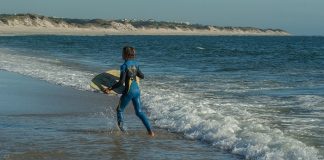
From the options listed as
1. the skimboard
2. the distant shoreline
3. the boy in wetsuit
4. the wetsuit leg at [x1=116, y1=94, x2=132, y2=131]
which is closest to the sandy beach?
the wetsuit leg at [x1=116, y1=94, x2=132, y2=131]

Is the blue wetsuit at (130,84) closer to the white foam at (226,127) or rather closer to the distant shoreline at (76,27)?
the white foam at (226,127)

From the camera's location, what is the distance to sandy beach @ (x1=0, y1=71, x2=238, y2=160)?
8156mm

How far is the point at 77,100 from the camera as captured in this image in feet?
47.3

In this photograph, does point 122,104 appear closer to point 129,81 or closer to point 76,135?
point 129,81

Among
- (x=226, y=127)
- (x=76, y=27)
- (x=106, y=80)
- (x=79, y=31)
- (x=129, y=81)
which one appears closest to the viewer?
(x=129, y=81)

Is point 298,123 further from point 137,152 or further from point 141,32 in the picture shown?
point 141,32

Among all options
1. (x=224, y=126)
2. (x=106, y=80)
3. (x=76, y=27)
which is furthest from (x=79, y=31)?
(x=224, y=126)

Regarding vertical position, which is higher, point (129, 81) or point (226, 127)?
point (129, 81)

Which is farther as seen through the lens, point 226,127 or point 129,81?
point 226,127

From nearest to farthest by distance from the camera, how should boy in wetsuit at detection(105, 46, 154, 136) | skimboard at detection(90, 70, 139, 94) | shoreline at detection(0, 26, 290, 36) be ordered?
boy in wetsuit at detection(105, 46, 154, 136) < skimboard at detection(90, 70, 139, 94) < shoreline at detection(0, 26, 290, 36)

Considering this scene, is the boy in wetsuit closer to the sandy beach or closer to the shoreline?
the sandy beach

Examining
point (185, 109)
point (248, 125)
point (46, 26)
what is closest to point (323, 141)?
Answer: point (248, 125)

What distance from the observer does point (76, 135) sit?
953 centimetres

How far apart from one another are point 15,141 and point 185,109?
4.24 metres
